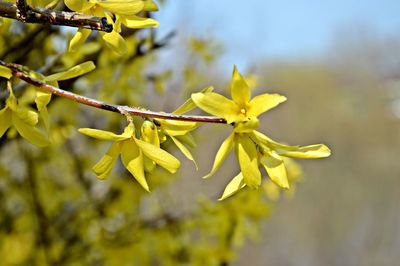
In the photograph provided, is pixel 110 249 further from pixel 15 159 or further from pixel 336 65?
pixel 336 65

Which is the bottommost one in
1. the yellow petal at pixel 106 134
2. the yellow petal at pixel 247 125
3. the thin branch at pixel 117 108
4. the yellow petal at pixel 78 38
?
the yellow petal at pixel 106 134

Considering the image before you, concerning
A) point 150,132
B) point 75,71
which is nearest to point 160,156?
point 150,132

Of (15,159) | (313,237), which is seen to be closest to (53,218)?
(15,159)

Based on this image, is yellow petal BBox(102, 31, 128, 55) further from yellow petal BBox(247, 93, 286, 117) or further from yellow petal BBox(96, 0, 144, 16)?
yellow petal BBox(247, 93, 286, 117)

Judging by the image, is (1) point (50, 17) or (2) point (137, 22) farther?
(2) point (137, 22)

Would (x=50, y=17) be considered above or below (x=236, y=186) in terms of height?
above

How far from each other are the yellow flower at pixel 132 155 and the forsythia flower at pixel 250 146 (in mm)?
53

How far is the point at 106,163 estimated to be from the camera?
2.09ft

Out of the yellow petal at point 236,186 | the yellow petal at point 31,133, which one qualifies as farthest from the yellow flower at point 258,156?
the yellow petal at point 31,133

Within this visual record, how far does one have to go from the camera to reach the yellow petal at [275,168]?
620 mm

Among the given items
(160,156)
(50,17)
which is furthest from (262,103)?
(50,17)

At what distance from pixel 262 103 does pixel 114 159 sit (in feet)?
0.62

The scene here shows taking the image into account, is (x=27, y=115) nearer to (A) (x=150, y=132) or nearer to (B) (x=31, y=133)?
(B) (x=31, y=133)

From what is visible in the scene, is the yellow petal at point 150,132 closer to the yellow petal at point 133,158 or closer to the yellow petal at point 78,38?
the yellow petal at point 133,158
